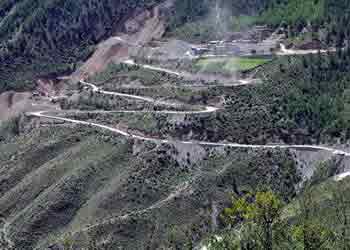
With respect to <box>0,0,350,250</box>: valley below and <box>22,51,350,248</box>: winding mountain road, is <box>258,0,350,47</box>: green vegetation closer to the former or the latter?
<box>0,0,350,250</box>: valley below

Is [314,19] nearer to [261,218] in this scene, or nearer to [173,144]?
[173,144]

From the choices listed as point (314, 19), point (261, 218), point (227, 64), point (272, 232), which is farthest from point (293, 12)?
point (261, 218)

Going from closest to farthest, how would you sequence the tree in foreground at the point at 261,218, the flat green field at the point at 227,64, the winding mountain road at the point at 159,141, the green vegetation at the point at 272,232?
the tree in foreground at the point at 261,218 < the green vegetation at the point at 272,232 < the winding mountain road at the point at 159,141 < the flat green field at the point at 227,64

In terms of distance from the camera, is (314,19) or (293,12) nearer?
(314,19)

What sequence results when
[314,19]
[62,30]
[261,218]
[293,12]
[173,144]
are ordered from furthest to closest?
[62,30]
[293,12]
[314,19]
[173,144]
[261,218]

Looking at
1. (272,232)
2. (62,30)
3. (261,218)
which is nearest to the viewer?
(261,218)

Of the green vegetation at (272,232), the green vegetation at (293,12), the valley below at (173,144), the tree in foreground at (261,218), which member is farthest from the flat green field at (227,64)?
the tree in foreground at (261,218)

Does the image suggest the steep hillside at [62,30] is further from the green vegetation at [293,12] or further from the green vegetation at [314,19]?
the green vegetation at [314,19]

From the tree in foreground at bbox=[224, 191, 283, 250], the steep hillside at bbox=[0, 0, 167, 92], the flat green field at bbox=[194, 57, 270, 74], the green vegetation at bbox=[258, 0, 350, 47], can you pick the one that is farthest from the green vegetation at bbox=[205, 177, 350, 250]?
the steep hillside at bbox=[0, 0, 167, 92]

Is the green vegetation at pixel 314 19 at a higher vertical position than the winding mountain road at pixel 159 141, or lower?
higher
